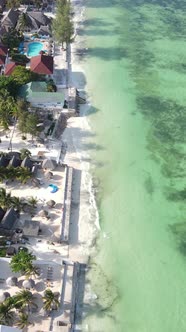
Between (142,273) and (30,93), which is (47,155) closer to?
(30,93)

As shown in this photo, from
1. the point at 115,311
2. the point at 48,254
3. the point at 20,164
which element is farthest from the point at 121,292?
the point at 20,164

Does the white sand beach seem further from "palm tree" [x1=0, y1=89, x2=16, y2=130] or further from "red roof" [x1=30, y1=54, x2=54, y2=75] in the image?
"red roof" [x1=30, y1=54, x2=54, y2=75]

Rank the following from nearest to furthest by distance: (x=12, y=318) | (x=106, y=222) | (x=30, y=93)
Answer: (x=12, y=318), (x=106, y=222), (x=30, y=93)

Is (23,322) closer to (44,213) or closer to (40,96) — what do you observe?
(44,213)

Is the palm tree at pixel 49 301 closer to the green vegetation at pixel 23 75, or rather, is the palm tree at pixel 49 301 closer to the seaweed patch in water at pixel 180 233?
the seaweed patch in water at pixel 180 233

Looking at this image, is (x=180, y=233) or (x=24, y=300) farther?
(x=180, y=233)

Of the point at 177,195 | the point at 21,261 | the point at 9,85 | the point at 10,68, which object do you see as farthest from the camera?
the point at 10,68

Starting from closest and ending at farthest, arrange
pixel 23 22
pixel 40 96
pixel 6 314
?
pixel 6 314 < pixel 40 96 < pixel 23 22

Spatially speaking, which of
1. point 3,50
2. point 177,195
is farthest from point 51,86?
point 177,195
